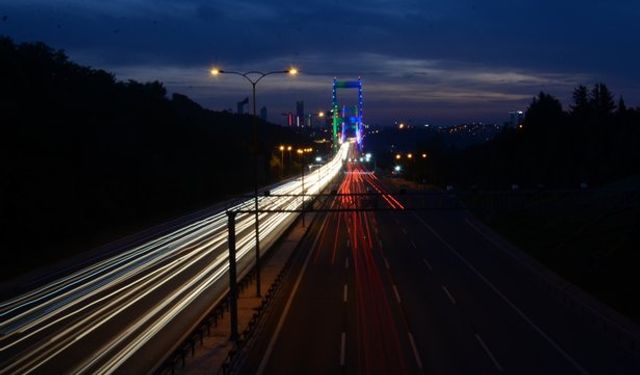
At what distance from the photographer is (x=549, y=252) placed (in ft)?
111

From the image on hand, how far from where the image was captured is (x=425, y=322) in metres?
20.6

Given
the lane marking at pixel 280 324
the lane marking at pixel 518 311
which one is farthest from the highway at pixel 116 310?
the lane marking at pixel 518 311

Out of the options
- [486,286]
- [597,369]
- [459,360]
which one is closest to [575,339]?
[597,369]

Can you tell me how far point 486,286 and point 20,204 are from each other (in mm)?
20369

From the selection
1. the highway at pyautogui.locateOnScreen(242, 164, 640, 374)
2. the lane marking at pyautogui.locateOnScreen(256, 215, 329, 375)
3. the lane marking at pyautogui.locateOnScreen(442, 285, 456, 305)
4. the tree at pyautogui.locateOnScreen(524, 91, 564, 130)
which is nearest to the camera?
the highway at pyautogui.locateOnScreen(242, 164, 640, 374)

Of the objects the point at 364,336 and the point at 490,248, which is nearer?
the point at 364,336

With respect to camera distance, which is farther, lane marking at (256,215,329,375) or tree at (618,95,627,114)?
A: tree at (618,95,627,114)

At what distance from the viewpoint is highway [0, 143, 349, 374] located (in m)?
15.8

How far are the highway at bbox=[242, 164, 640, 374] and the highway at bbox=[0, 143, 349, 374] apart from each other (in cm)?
231

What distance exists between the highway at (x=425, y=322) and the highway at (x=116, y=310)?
231 cm

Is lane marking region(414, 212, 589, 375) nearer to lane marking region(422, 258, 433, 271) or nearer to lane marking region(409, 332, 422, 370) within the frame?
lane marking region(422, 258, 433, 271)

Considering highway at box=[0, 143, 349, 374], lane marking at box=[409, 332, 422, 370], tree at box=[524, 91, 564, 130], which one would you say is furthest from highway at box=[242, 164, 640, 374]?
tree at box=[524, 91, 564, 130]

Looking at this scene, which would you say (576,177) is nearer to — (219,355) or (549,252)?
(549,252)

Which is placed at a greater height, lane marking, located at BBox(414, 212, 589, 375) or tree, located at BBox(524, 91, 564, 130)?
tree, located at BBox(524, 91, 564, 130)
